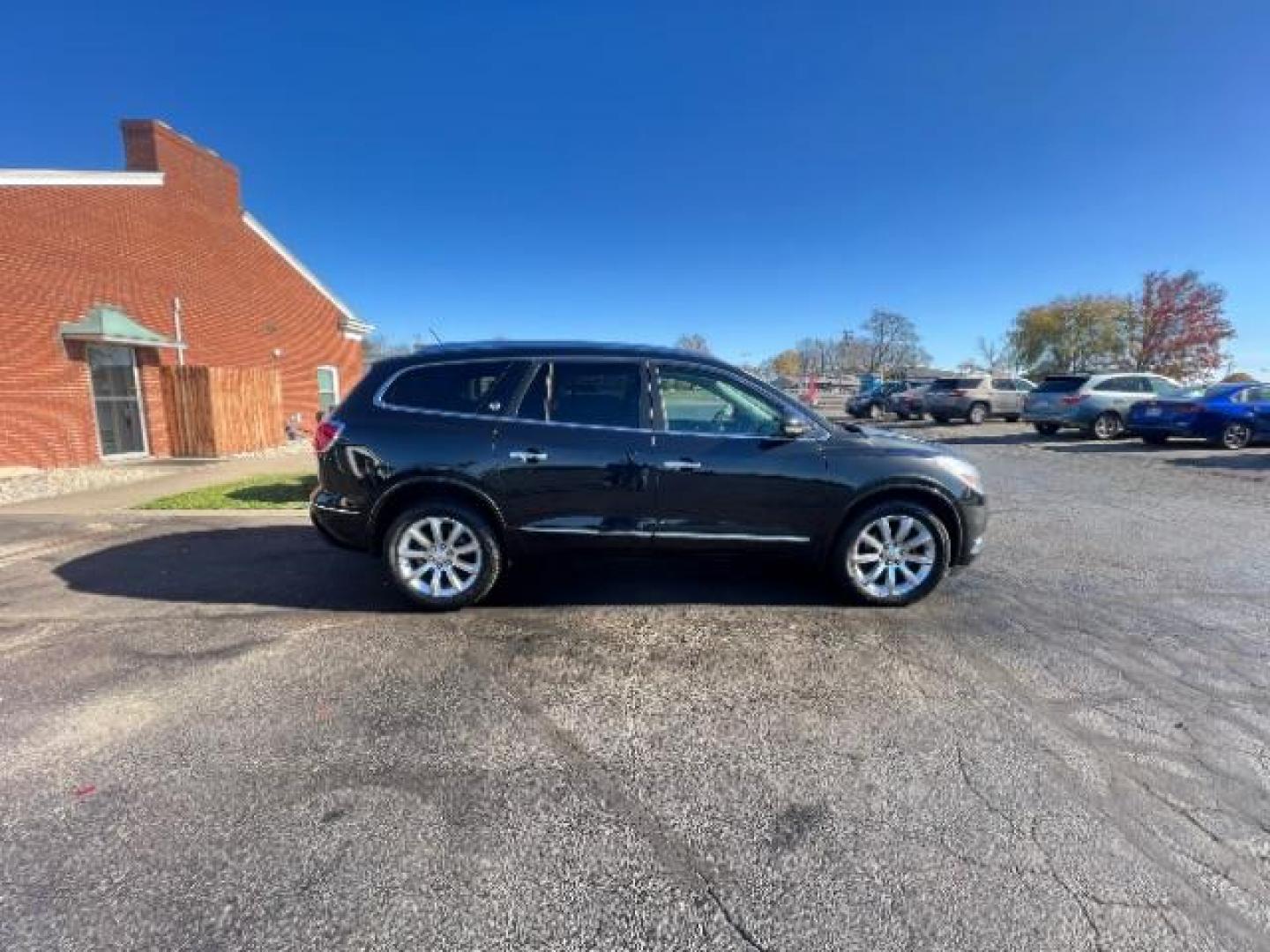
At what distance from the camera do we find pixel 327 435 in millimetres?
4152

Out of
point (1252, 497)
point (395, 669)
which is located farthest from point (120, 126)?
point (1252, 497)

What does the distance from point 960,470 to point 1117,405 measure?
1488 cm

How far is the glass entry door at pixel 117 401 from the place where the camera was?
1166 cm

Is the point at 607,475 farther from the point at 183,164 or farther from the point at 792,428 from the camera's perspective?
the point at 183,164

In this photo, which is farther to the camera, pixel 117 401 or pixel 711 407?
pixel 117 401

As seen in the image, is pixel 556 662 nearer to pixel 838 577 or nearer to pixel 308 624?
pixel 308 624

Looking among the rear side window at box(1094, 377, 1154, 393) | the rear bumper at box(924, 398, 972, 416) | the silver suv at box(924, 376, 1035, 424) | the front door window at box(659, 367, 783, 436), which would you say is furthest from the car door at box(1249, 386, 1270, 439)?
the front door window at box(659, 367, 783, 436)

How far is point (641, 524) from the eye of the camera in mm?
4133

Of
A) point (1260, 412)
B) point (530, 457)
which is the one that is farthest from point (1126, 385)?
point (530, 457)

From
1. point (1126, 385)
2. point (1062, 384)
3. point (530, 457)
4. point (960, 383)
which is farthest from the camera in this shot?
point (960, 383)

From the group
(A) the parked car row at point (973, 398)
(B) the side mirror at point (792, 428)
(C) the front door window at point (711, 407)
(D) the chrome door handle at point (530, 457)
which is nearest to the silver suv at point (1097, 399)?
(A) the parked car row at point (973, 398)

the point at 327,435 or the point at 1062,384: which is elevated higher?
the point at 1062,384

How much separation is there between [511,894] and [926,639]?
290 cm

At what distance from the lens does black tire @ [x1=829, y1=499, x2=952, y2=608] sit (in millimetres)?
4195
